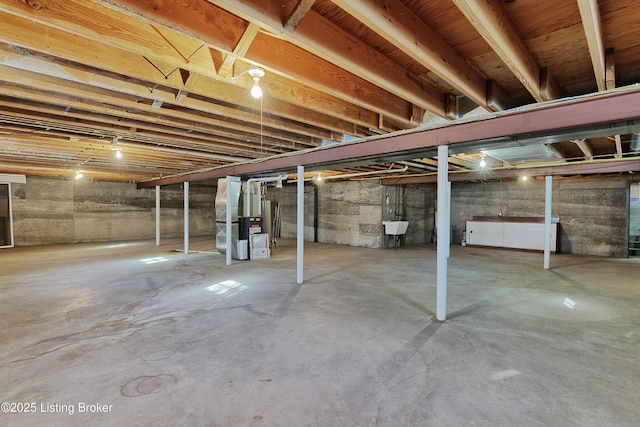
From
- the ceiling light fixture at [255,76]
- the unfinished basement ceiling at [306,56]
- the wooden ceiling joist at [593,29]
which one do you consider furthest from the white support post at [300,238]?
the wooden ceiling joist at [593,29]

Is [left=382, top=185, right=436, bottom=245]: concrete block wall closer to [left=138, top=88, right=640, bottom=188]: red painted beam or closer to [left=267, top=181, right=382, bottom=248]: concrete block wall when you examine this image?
[left=267, top=181, right=382, bottom=248]: concrete block wall

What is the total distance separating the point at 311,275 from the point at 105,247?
678 cm

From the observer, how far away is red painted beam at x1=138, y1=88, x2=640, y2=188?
215 centimetres

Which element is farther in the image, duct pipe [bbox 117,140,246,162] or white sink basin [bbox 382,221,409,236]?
white sink basin [bbox 382,221,409,236]

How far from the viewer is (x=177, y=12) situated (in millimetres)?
1555

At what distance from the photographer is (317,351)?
8.18 ft

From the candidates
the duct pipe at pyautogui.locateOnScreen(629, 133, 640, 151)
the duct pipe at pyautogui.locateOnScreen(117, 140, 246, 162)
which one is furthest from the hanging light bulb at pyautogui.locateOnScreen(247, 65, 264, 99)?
the duct pipe at pyautogui.locateOnScreen(629, 133, 640, 151)

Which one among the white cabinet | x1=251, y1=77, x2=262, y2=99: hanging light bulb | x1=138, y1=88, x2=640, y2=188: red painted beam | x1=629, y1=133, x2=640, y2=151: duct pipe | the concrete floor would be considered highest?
x1=629, y1=133, x2=640, y2=151: duct pipe

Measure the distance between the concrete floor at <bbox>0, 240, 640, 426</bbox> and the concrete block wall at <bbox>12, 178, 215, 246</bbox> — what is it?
17.7ft

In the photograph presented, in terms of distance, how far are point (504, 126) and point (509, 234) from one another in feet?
23.5

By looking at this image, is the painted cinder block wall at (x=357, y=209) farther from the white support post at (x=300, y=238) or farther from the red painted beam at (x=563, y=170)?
the white support post at (x=300, y=238)

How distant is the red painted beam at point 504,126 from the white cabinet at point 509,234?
6555 mm

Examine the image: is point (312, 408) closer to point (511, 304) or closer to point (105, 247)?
point (511, 304)

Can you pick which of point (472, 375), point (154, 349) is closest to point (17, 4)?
point (154, 349)
